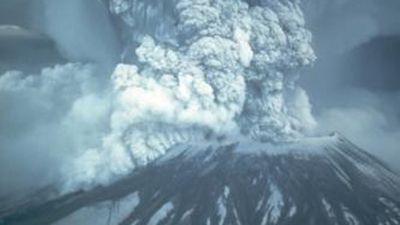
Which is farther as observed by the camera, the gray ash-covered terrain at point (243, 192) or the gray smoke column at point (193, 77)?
the gray smoke column at point (193, 77)

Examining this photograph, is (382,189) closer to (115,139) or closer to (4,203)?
(115,139)

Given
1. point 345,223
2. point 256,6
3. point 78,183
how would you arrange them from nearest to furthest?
1. point 345,223
2. point 78,183
3. point 256,6

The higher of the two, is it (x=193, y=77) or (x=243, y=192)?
(x=193, y=77)

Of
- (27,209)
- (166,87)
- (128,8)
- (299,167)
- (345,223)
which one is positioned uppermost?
(128,8)

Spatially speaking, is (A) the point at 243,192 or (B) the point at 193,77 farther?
(B) the point at 193,77

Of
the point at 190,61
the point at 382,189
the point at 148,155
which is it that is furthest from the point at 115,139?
the point at 382,189

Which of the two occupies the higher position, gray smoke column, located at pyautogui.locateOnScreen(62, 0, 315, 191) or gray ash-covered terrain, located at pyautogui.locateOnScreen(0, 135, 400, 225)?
gray smoke column, located at pyautogui.locateOnScreen(62, 0, 315, 191)

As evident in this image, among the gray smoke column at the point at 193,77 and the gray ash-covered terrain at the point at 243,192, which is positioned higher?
the gray smoke column at the point at 193,77

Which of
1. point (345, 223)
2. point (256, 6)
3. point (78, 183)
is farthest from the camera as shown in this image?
point (256, 6)
